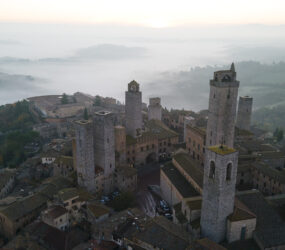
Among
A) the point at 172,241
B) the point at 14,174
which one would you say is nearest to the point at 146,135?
the point at 14,174

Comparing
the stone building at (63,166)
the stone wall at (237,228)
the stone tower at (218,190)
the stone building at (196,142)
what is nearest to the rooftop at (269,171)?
the stone building at (196,142)

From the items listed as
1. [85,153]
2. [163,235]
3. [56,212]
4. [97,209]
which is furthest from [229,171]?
[56,212]

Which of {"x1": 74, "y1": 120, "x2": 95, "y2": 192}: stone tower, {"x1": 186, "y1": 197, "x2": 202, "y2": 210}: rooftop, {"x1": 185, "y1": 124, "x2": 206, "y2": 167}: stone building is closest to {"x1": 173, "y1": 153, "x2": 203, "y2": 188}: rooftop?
{"x1": 186, "y1": 197, "x2": 202, "y2": 210}: rooftop

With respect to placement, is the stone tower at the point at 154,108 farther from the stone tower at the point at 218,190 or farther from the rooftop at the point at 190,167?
the stone tower at the point at 218,190

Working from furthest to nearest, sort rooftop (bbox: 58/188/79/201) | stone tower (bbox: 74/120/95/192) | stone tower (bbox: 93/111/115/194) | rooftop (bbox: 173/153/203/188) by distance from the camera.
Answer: stone tower (bbox: 93/111/115/194), stone tower (bbox: 74/120/95/192), rooftop (bbox: 173/153/203/188), rooftop (bbox: 58/188/79/201)

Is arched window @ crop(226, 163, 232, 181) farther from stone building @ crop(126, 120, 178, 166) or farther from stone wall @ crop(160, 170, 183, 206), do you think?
stone building @ crop(126, 120, 178, 166)

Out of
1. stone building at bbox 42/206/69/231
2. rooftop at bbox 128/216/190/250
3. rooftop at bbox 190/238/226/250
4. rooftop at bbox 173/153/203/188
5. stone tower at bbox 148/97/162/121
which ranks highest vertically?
stone tower at bbox 148/97/162/121
